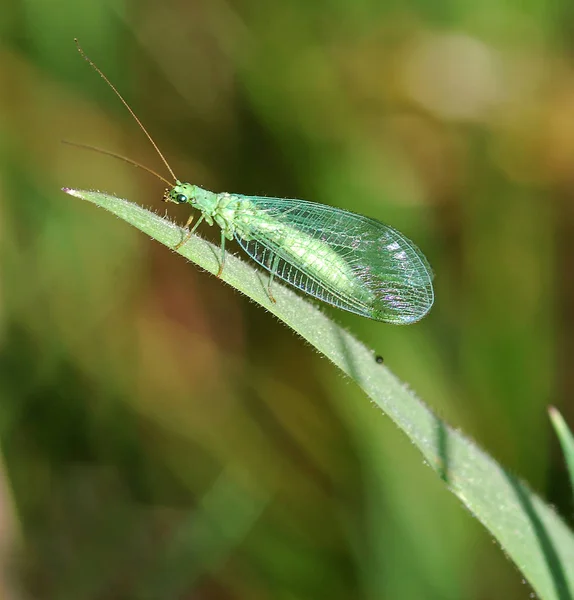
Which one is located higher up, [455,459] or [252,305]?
[455,459]

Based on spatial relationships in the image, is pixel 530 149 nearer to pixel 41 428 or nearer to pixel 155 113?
pixel 155 113

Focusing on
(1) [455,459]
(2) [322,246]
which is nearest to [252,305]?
(2) [322,246]

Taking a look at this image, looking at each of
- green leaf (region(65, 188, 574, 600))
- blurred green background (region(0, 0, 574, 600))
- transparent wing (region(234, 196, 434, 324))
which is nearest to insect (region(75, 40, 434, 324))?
transparent wing (region(234, 196, 434, 324))

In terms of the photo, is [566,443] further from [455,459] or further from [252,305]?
[252,305]

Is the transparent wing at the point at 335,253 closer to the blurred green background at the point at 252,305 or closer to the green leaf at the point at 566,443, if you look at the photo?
the blurred green background at the point at 252,305

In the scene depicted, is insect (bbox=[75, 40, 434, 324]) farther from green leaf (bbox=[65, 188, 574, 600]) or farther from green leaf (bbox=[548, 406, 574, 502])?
green leaf (bbox=[548, 406, 574, 502])
